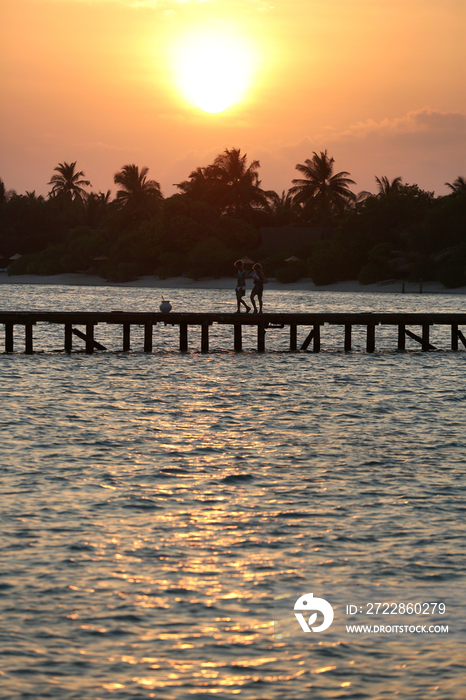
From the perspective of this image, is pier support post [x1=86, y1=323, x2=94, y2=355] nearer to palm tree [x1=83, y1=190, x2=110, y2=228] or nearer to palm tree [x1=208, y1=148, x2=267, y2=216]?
palm tree [x1=208, y1=148, x2=267, y2=216]

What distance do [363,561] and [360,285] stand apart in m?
84.2

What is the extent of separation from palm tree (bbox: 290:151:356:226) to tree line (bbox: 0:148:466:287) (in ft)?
0.38

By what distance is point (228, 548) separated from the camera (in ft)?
32.1

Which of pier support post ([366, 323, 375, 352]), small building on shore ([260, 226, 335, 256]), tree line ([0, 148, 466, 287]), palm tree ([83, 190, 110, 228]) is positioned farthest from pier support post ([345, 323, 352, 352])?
palm tree ([83, 190, 110, 228])

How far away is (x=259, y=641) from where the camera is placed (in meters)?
7.47

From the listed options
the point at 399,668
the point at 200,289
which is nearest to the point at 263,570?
the point at 399,668

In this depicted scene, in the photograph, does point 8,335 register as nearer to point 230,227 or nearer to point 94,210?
point 230,227

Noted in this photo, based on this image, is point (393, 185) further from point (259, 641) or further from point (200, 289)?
point (259, 641)

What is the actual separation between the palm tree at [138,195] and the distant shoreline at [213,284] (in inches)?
356

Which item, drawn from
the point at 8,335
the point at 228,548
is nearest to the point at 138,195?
the point at 8,335

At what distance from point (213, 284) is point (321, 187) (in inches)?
635

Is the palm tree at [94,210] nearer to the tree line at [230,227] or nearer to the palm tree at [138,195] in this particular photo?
the tree line at [230,227]

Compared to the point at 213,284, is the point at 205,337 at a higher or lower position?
lower

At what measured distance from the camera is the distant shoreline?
292ft
